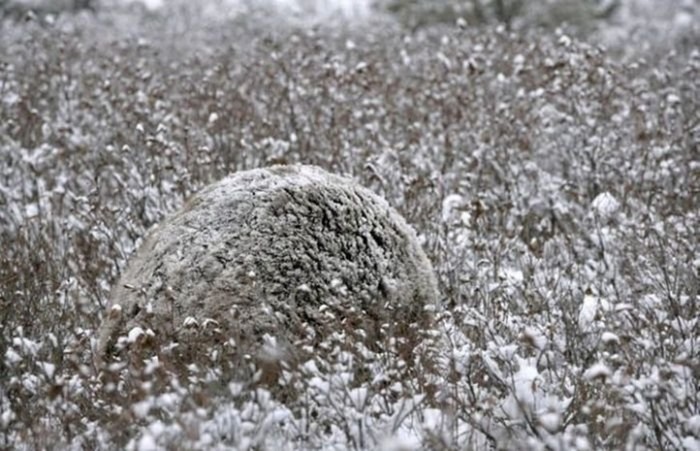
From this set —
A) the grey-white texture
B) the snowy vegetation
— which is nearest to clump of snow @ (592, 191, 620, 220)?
the snowy vegetation

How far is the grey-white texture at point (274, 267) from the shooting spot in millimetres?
4543

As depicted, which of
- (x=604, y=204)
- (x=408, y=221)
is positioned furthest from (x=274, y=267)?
(x=604, y=204)

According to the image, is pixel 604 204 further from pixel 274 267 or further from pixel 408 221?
pixel 274 267

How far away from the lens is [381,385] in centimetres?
432

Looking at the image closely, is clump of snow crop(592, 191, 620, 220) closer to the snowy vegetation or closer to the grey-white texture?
the snowy vegetation

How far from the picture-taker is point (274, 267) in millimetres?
4684

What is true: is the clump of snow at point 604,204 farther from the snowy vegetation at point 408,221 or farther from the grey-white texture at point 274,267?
the grey-white texture at point 274,267

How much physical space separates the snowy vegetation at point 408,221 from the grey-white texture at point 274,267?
8.0 inches

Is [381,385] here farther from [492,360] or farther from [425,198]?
[425,198]

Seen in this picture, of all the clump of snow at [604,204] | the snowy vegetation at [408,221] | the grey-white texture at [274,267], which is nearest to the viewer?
the snowy vegetation at [408,221]

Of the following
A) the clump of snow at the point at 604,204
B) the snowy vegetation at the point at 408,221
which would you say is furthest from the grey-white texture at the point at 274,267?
the clump of snow at the point at 604,204

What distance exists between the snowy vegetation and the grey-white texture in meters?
0.20

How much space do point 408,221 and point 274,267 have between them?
7.73 ft

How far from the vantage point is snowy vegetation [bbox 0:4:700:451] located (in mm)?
3994
